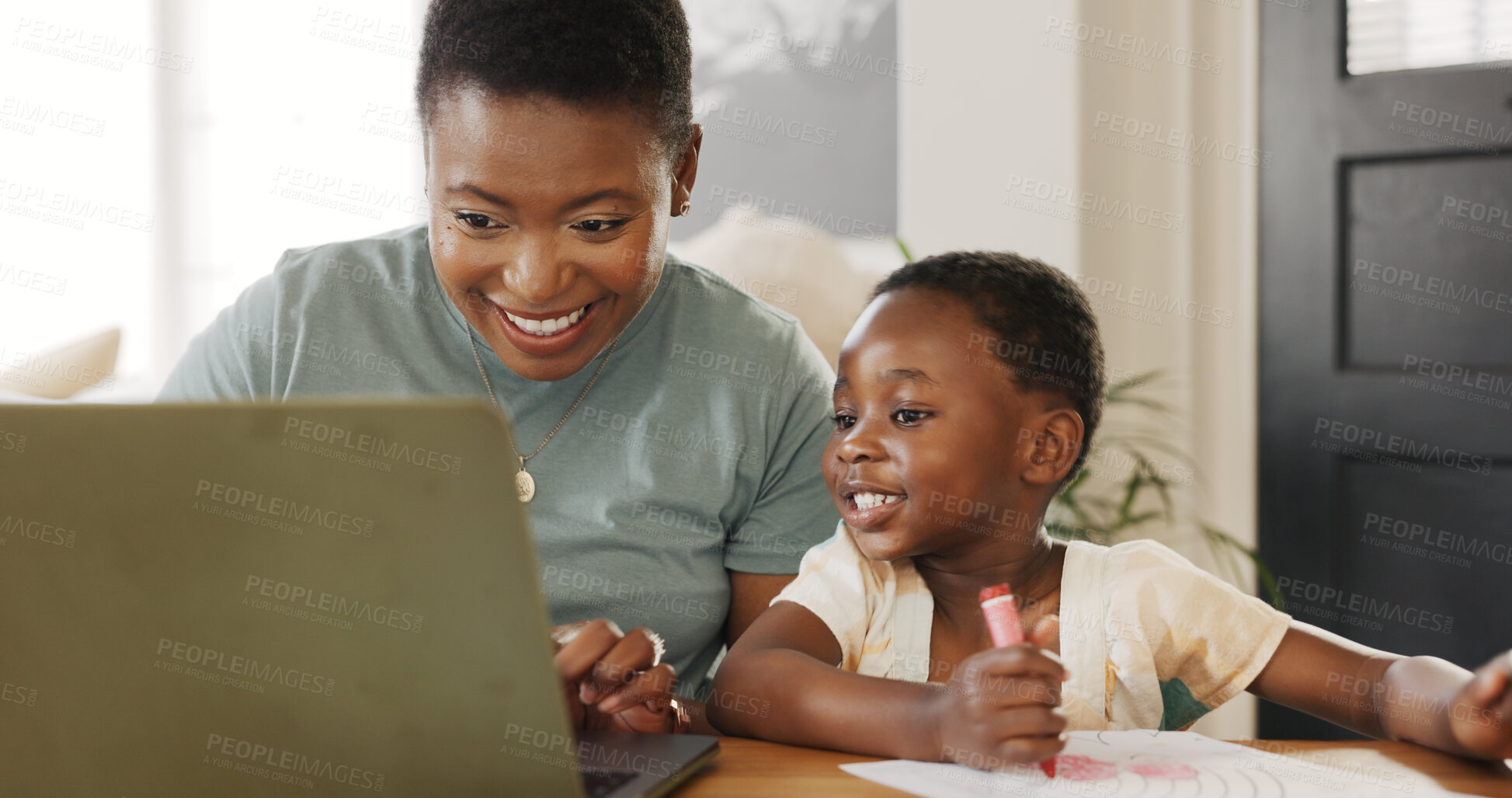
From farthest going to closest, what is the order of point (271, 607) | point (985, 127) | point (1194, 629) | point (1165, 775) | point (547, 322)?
point (985, 127), point (547, 322), point (1194, 629), point (1165, 775), point (271, 607)

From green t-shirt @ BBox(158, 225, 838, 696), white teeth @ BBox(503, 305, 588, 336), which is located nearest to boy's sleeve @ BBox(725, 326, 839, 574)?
green t-shirt @ BBox(158, 225, 838, 696)

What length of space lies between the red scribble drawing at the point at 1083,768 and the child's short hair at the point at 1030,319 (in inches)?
14.4

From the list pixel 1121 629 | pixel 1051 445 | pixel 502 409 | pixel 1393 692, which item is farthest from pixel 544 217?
pixel 1393 692

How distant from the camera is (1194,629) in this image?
93 cm

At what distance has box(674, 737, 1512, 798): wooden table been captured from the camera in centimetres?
66

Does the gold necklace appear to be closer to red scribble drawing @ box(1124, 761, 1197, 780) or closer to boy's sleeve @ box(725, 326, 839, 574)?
boy's sleeve @ box(725, 326, 839, 574)

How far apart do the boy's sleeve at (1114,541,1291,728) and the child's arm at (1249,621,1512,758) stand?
0.02m

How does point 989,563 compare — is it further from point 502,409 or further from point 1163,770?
point 502,409

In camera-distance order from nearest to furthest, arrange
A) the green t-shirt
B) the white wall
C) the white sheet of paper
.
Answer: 1. the white sheet of paper
2. the green t-shirt
3. the white wall

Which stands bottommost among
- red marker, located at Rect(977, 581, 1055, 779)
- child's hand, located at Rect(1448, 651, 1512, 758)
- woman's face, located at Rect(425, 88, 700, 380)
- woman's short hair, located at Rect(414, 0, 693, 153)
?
child's hand, located at Rect(1448, 651, 1512, 758)

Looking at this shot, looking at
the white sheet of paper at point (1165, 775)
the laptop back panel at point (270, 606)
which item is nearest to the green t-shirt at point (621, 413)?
the white sheet of paper at point (1165, 775)

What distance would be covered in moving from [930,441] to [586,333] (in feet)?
1.10

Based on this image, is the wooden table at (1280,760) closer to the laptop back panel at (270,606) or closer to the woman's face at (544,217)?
the laptop back panel at (270,606)

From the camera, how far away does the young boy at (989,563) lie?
35.3 inches
